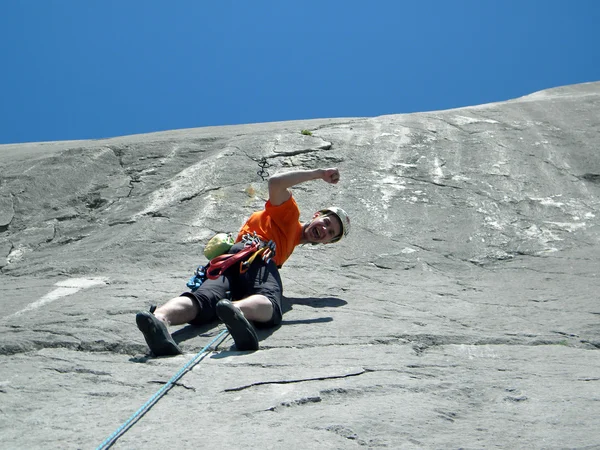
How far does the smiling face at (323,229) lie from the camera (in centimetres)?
462

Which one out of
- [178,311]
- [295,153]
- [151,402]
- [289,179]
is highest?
[295,153]

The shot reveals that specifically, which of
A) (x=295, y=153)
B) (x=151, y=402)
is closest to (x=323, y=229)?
(x=151, y=402)

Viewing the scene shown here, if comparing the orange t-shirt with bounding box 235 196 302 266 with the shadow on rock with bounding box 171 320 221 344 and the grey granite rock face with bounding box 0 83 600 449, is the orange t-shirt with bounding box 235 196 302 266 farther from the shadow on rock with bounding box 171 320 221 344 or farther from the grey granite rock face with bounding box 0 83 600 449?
the shadow on rock with bounding box 171 320 221 344

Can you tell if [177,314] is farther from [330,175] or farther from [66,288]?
[66,288]

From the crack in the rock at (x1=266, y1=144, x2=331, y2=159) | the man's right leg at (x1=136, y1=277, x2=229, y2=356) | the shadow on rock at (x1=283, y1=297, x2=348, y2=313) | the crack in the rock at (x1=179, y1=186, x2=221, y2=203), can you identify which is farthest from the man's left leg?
the crack in the rock at (x1=266, y1=144, x2=331, y2=159)

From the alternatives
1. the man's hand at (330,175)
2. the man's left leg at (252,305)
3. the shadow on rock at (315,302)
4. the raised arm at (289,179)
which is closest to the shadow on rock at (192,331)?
the man's left leg at (252,305)

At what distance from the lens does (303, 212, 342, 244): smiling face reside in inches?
182

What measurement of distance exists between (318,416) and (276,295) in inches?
55.7

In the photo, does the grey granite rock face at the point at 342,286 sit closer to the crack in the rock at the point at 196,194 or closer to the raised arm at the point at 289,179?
the crack in the rock at the point at 196,194

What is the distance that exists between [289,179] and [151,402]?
1847 millimetres

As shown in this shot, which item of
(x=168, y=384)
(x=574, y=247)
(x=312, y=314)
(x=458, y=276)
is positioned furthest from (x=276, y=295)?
(x=574, y=247)

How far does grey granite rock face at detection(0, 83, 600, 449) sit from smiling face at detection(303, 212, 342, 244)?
0.41 metres

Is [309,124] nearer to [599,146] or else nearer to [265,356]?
[599,146]

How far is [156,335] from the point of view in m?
3.47
